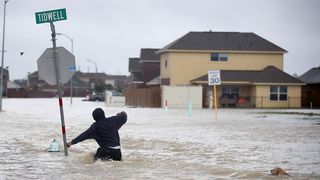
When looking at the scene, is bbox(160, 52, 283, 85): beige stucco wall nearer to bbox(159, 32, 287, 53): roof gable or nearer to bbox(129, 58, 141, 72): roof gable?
bbox(159, 32, 287, 53): roof gable

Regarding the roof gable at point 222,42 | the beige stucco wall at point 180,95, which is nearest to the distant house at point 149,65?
the roof gable at point 222,42

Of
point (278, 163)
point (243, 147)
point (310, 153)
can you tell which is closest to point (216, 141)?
point (243, 147)

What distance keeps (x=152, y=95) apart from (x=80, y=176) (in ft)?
152

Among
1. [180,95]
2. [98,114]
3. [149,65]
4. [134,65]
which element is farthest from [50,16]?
[134,65]

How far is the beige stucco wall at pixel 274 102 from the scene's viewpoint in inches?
2296

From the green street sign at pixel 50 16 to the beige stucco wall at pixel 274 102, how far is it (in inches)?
1775

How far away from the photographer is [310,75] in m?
70.8

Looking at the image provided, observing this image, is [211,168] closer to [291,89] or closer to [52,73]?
[52,73]

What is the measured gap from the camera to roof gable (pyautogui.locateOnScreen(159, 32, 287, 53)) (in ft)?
198

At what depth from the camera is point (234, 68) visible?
61.0 m

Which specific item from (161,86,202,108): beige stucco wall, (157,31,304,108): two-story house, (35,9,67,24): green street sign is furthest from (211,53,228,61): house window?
(35,9,67,24): green street sign

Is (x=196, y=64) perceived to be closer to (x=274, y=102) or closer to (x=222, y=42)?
(x=222, y=42)

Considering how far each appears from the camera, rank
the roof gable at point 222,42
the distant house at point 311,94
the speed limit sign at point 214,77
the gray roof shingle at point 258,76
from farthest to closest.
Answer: the distant house at point 311,94, the roof gable at point 222,42, the gray roof shingle at point 258,76, the speed limit sign at point 214,77

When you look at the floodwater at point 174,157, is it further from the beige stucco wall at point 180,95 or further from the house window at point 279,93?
the house window at point 279,93
